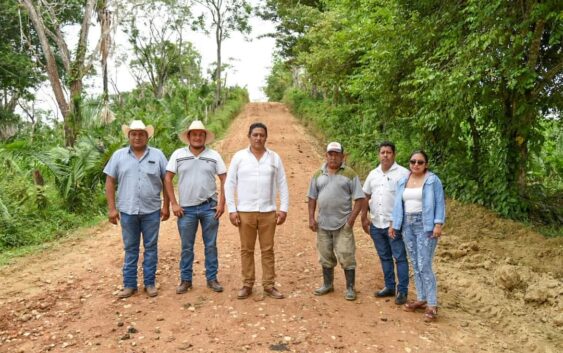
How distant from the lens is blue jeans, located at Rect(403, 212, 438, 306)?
15.5 feet

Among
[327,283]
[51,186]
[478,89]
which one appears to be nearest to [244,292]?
[327,283]

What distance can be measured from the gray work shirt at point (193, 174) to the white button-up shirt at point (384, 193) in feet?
5.85

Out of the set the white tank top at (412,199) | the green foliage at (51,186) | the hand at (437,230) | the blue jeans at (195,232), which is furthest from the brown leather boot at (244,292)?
the green foliage at (51,186)

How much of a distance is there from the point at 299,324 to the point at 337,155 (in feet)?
5.79

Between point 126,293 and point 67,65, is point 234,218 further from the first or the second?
point 67,65

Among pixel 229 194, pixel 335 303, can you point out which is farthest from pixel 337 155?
pixel 335 303

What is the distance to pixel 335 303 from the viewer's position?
5152 millimetres

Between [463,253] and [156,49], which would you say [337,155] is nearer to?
[463,253]

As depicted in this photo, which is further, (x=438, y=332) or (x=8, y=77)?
(x=8, y=77)

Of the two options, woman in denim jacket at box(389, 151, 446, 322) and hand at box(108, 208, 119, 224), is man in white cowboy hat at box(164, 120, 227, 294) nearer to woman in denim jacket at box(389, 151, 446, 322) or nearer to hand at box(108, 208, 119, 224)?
hand at box(108, 208, 119, 224)

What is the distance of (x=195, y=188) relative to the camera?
202 inches

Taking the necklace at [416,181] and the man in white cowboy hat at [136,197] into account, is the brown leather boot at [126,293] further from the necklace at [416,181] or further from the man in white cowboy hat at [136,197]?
the necklace at [416,181]

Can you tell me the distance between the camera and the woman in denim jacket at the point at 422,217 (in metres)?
4.62

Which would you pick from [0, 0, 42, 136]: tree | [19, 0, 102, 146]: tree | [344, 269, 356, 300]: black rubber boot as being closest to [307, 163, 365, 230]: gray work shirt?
[344, 269, 356, 300]: black rubber boot
